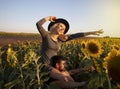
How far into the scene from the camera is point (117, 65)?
1.74 meters

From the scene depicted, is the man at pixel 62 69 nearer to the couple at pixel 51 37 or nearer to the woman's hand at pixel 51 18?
the couple at pixel 51 37

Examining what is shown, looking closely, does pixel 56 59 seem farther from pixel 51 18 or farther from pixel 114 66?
pixel 114 66

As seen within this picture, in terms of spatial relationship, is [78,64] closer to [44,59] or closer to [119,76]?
[44,59]

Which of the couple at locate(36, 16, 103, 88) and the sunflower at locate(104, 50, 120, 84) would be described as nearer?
the sunflower at locate(104, 50, 120, 84)

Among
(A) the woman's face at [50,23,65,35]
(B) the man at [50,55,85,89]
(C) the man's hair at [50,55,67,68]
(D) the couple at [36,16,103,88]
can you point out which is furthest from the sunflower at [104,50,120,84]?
(A) the woman's face at [50,23,65,35]

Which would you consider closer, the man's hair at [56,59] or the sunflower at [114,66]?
the sunflower at [114,66]

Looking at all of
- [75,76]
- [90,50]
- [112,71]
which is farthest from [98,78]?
[75,76]

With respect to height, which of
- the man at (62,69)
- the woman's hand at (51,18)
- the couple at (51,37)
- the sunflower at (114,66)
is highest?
the woman's hand at (51,18)

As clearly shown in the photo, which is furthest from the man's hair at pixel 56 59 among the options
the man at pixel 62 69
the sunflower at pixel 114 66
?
the sunflower at pixel 114 66

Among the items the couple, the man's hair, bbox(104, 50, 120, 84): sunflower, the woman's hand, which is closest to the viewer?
bbox(104, 50, 120, 84): sunflower

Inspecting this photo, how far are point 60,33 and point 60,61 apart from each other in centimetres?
89

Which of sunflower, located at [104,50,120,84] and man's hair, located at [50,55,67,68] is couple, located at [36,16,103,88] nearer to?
man's hair, located at [50,55,67,68]

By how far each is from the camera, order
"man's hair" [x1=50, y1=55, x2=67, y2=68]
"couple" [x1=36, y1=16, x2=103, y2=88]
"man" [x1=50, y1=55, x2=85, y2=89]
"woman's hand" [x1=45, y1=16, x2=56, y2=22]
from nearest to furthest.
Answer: "man" [x1=50, y1=55, x2=85, y2=89] → "man's hair" [x1=50, y1=55, x2=67, y2=68] → "couple" [x1=36, y1=16, x2=103, y2=88] → "woman's hand" [x1=45, y1=16, x2=56, y2=22]

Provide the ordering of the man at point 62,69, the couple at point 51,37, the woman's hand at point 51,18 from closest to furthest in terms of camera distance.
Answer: the man at point 62,69 < the couple at point 51,37 < the woman's hand at point 51,18
